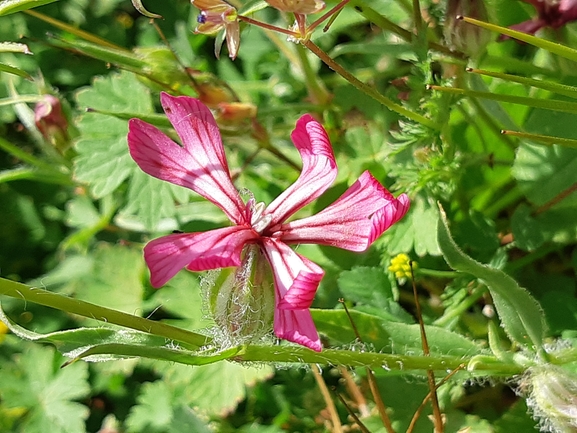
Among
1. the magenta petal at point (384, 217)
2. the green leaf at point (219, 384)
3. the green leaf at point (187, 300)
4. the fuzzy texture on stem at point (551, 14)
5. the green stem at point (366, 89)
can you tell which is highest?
the fuzzy texture on stem at point (551, 14)

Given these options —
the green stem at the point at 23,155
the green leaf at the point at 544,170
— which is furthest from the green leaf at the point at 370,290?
the green stem at the point at 23,155

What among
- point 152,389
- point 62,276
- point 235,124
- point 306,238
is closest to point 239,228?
point 306,238

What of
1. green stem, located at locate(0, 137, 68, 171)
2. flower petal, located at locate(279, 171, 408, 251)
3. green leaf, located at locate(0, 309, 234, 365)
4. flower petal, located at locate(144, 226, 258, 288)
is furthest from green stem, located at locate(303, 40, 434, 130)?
green stem, located at locate(0, 137, 68, 171)

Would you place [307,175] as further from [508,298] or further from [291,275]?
[508,298]

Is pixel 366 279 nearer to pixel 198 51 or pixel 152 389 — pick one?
pixel 152 389

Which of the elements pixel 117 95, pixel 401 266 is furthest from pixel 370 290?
pixel 117 95

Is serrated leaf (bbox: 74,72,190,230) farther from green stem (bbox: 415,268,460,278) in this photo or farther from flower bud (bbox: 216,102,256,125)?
green stem (bbox: 415,268,460,278)

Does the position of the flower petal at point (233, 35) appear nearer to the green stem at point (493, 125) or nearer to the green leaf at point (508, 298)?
the green leaf at point (508, 298)
